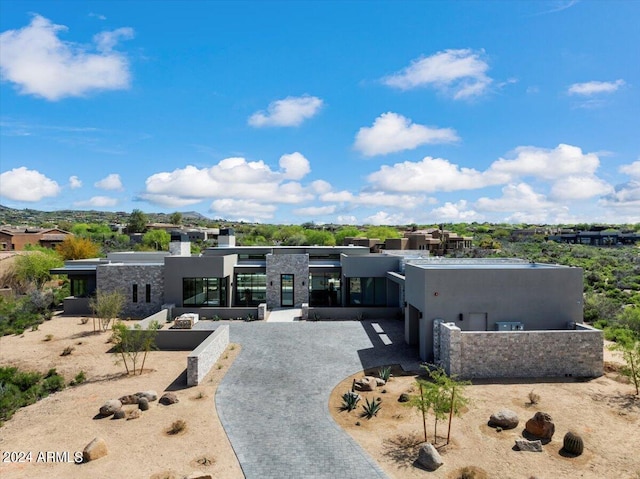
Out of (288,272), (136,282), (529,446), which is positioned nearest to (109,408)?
(529,446)

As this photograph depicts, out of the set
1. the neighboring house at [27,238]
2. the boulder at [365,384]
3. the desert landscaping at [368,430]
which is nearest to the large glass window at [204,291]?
the desert landscaping at [368,430]

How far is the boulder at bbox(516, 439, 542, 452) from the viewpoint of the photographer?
10.5 meters

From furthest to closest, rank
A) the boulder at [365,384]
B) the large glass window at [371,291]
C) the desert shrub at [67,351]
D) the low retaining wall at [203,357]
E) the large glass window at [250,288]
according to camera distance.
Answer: the large glass window at [250,288] < the large glass window at [371,291] < the desert shrub at [67,351] < the low retaining wall at [203,357] < the boulder at [365,384]

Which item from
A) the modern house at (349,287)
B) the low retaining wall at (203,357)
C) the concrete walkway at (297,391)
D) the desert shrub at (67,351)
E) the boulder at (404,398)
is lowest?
the desert shrub at (67,351)

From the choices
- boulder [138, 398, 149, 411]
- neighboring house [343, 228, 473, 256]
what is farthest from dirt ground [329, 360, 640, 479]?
neighboring house [343, 228, 473, 256]

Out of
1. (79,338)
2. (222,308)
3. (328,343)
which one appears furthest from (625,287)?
(79,338)

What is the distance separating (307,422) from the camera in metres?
12.0

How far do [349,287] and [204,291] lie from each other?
10339 mm

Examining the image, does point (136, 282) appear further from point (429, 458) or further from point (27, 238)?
point (27, 238)

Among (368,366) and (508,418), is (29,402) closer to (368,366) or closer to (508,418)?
(368,366)

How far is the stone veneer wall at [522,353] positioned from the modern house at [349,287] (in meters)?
1.02

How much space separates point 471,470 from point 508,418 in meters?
2.86

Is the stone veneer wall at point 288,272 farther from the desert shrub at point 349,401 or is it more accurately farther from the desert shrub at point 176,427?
the desert shrub at point 176,427

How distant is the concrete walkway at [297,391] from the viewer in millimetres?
9883
